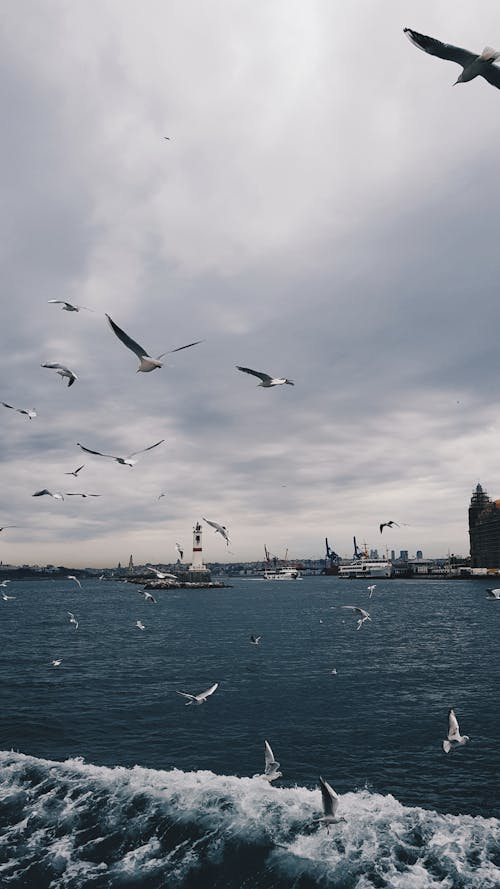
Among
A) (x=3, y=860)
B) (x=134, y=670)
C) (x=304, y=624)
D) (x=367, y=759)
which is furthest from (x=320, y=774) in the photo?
(x=304, y=624)

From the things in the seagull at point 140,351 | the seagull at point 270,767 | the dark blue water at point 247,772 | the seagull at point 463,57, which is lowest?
the dark blue water at point 247,772

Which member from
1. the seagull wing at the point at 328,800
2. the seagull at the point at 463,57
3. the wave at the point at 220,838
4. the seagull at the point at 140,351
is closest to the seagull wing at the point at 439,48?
the seagull at the point at 463,57

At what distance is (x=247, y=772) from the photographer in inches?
827

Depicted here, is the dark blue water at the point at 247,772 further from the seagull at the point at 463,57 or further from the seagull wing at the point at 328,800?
the seagull at the point at 463,57

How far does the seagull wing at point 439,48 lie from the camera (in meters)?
7.75

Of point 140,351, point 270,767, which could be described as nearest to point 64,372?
point 140,351

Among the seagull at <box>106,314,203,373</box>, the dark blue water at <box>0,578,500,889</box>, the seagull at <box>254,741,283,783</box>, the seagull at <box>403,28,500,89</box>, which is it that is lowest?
the dark blue water at <box>0,578,500,889</box>

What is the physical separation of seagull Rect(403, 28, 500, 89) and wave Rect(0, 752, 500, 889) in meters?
18.1

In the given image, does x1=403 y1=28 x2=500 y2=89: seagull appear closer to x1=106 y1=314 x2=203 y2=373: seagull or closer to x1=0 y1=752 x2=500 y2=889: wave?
x1=106 y1=314 x2=203 y2=373: seagull

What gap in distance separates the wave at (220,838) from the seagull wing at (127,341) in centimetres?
1423

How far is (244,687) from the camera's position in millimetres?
36469

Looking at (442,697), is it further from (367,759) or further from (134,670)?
(134,670)

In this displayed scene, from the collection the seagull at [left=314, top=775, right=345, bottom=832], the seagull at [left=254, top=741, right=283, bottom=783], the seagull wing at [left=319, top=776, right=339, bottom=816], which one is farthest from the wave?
the seagull wing at [left=319, top=776, right=339, bottom=816]

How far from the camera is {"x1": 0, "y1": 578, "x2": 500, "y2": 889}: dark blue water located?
1505 centimetres
